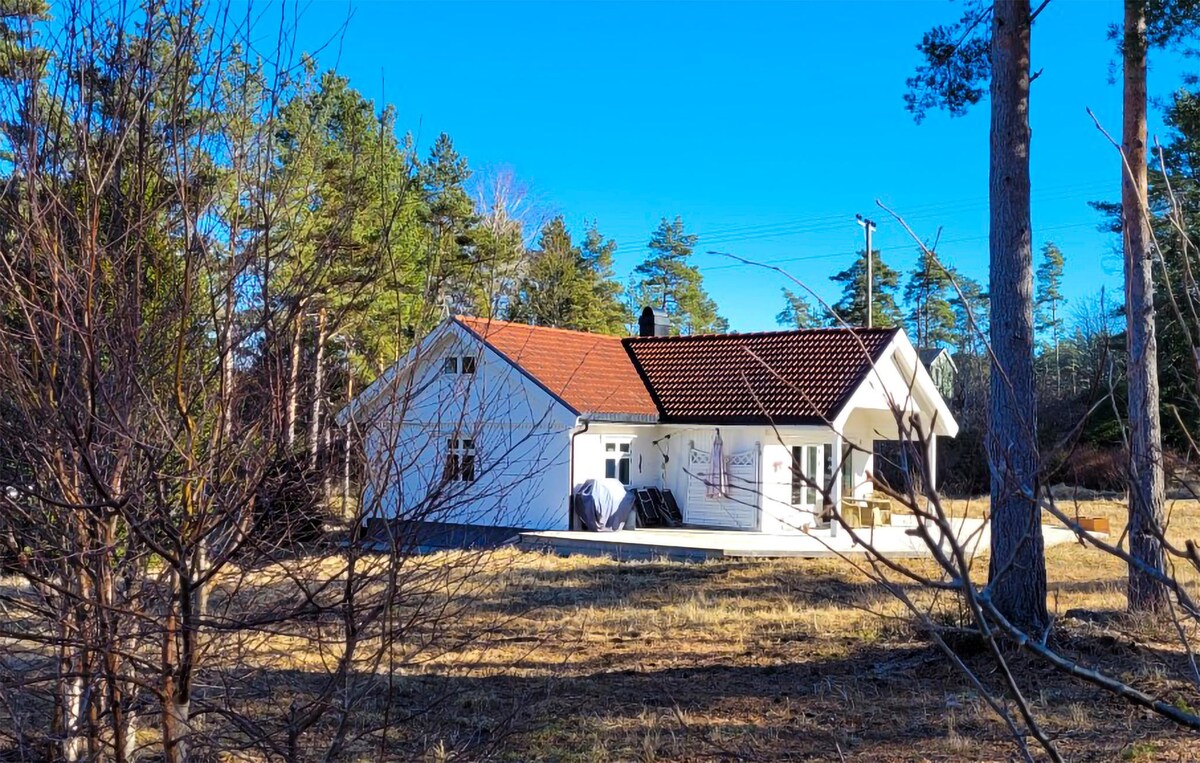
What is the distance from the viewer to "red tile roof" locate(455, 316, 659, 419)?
22516 millimetres

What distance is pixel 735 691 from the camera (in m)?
8.61

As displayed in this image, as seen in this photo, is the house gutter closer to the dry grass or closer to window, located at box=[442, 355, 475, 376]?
the dry grass

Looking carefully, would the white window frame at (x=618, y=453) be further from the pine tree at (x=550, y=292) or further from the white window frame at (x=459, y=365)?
the pine tree at (x=550, y=292)

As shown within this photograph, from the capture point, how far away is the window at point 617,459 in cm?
2292

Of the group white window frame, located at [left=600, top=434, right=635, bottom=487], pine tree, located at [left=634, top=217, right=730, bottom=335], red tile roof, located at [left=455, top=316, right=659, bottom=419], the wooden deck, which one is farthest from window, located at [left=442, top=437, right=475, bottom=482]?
pine tree, located at [left=634, top=217, right=730, bottom=335]

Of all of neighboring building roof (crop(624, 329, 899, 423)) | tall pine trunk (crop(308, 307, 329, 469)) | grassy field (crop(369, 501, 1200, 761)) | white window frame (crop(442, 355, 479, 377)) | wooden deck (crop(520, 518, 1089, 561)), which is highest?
neighboring building roof (crop(624, 329, 899, 423))

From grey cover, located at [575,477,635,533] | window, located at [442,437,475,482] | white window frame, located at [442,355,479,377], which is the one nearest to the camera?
window, located at [442,437,475,482]

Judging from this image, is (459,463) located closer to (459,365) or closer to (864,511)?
(459,365)

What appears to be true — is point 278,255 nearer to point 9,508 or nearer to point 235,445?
point 235,445

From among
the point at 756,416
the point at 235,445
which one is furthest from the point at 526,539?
the point at 235,445

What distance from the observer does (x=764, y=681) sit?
9.00 meters

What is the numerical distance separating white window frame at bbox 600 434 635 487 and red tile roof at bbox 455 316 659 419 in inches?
26.8

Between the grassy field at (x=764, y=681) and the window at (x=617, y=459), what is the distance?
8.24m

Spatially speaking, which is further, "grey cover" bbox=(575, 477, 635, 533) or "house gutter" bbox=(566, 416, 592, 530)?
"house gutter" bbox=(566, 416, 592, 530)
